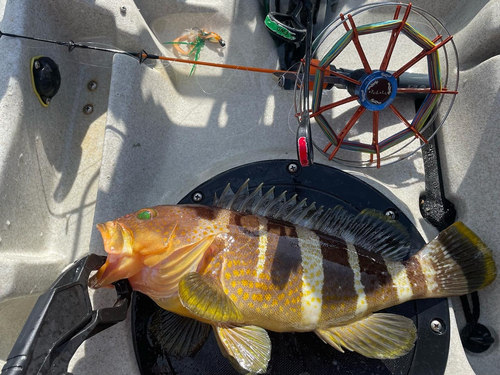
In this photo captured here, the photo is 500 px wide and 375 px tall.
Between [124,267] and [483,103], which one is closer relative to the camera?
[124,267]

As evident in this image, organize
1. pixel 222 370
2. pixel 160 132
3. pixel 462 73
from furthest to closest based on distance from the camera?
pixel 160 132, pixel 462 73, pixel 222 370

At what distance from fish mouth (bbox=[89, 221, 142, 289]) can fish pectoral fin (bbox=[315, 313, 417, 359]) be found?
0.89 m

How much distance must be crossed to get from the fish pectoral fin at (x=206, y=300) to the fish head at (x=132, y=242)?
0.60 ft

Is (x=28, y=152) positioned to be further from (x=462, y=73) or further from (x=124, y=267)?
(x=462, y=73)

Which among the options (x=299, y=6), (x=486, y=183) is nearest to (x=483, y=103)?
(x=486, y=183)

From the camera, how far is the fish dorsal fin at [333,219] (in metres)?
1.69

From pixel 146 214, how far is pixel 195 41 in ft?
4.97

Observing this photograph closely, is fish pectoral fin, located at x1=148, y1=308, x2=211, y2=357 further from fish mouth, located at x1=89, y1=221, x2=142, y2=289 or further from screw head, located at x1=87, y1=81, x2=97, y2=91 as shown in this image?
screw head, located at x1=87, y1=81, x2=97, y2=91

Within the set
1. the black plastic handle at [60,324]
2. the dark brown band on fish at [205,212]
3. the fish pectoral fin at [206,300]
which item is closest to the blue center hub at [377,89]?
the dark brown band on fish at [205,212]

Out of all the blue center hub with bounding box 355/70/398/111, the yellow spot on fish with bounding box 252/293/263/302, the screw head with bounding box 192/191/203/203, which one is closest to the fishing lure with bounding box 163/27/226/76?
the screw head with bounding box 192/191/203/203

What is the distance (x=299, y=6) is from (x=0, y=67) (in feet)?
5.68

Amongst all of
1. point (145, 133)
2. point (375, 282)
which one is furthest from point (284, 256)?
point (145, 133)

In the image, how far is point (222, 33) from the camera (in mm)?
2549

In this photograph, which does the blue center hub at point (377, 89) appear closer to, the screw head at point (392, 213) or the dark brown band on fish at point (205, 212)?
the screw head at point (392, 213)
